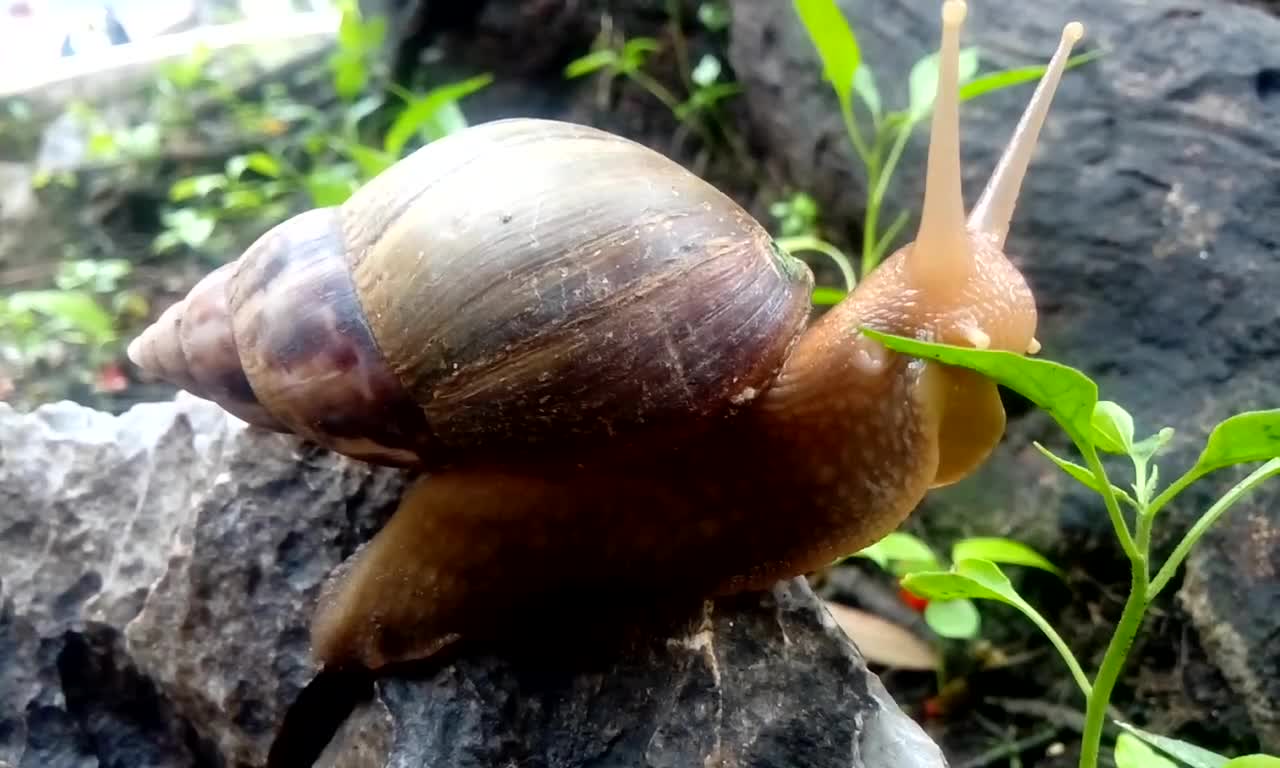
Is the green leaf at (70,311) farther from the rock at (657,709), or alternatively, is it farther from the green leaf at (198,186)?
the rock at (657,709)

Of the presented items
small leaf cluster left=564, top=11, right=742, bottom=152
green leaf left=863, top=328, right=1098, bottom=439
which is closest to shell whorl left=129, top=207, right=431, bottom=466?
green leaf left=863, top=328, right=1098, bottom=439

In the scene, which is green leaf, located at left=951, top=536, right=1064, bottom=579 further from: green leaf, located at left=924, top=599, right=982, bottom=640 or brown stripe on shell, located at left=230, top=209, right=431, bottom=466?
brown stripe on shell, located at left=230, top=209, right=431, bottom=466

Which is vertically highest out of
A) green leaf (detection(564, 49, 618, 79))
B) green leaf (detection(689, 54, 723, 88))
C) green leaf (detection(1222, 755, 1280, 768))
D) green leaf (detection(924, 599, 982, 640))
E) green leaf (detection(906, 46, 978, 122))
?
green leaf (detection(906, 46, 978, 122))

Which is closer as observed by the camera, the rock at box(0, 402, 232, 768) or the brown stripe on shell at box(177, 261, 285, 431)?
the brown stripe on shell at box(177, 261, 285, 431)

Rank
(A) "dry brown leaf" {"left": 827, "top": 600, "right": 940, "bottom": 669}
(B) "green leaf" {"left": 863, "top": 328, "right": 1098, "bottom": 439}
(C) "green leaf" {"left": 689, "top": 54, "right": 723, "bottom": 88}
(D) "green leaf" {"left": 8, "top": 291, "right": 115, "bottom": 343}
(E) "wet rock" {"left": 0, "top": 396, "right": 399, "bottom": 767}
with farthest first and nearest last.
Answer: (C) "green leaf" {"left": 689, "top": 54, "right": 723, "bottom": 88}
(D) "green leaf" {"left": 8, "top": 291, "right": 115, "bottom": 343}
(A) "dry brown leaf" {"left": 827, "top": 600, "right": 940, "bottom": 669}
(E) "wet rock" {"left": 0, "top": 396, "right": 399, "bottom": 767}
(B) "green leaf" {"left": 863, "top": 328, "right": 1098, "bottom": 439}

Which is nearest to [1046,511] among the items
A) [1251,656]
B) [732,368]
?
[1251,656]

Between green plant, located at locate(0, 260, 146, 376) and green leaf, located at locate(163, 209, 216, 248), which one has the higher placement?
green leaf, located at locate(163, 209, 216, 248)

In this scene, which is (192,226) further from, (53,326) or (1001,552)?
(1001,552)
